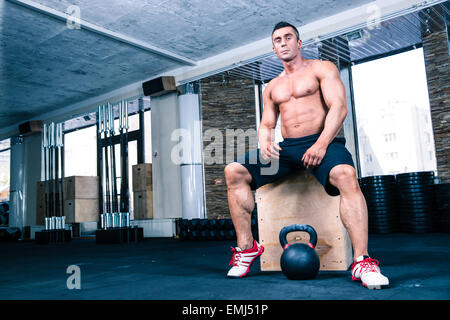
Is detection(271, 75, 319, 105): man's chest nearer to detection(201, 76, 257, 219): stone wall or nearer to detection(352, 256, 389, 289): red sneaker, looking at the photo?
detection(352, 256, 389, 289): red sneaker

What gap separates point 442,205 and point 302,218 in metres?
3.70

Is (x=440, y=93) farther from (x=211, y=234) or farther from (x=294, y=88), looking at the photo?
(x=294, y=88)

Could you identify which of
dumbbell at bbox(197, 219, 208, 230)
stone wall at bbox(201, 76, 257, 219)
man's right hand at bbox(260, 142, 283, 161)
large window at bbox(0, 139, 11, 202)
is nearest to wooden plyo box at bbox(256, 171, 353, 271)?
man's right hand at bbox(260, 142, 283, 161)

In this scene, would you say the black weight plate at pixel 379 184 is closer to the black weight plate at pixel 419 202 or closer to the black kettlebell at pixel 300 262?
the black weight plate at pixel 419 202

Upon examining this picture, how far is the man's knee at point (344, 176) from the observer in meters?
1.94

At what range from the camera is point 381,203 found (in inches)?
222

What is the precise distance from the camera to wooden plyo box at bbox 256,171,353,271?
2.23 meters

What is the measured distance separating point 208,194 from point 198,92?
180 cm

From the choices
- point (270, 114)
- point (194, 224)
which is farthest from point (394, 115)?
point (270, 114)

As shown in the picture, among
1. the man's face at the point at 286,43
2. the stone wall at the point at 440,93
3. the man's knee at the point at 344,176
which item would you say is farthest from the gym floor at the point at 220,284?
the stone wall at the point at 440,93

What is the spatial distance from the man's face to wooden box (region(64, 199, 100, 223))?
280 inches
